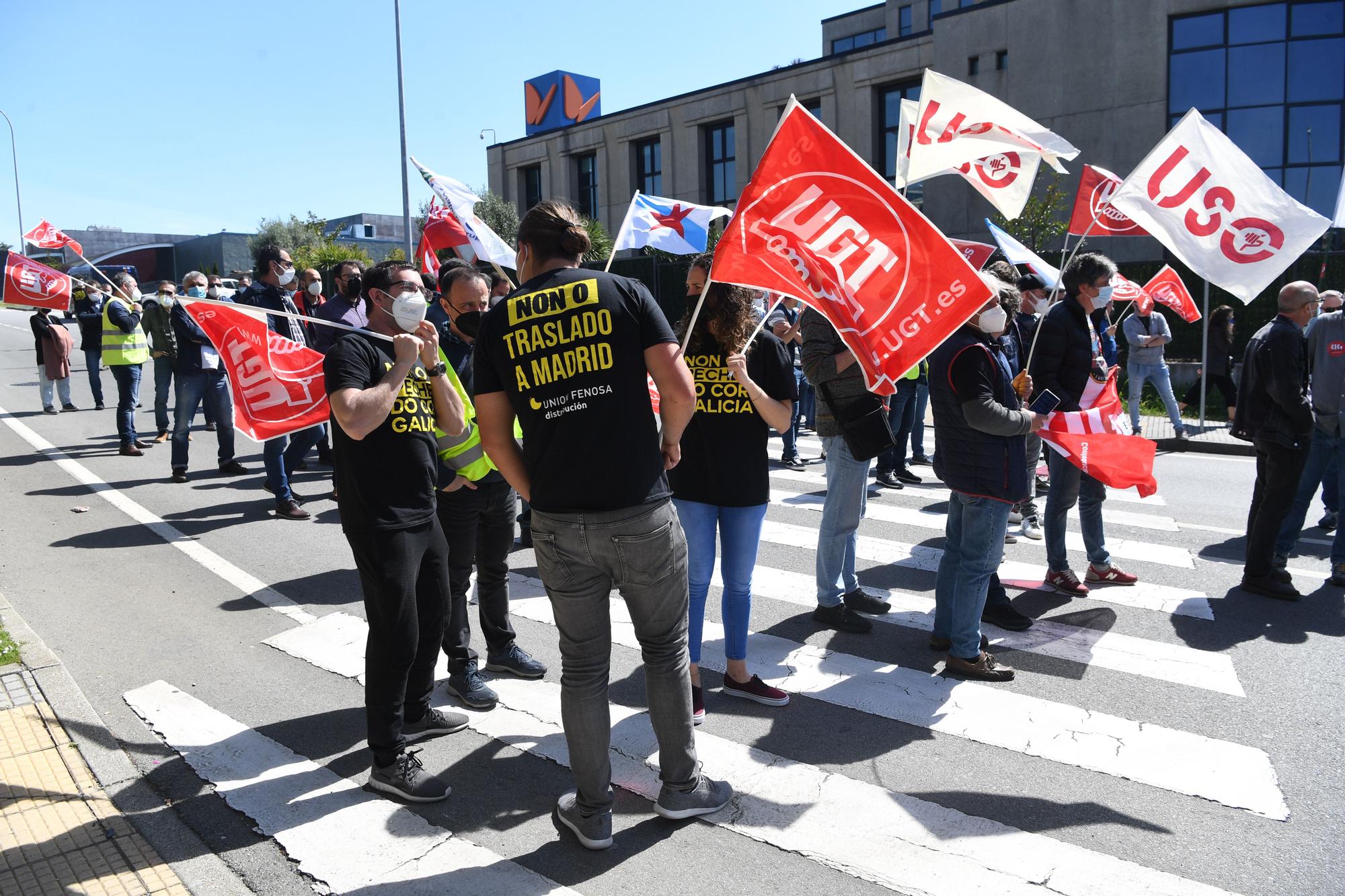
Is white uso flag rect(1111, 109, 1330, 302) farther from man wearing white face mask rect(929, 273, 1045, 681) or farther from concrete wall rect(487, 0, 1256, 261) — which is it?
concrete wall rect(487, 0, 1256, 261)

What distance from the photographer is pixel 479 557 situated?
4770 millimetres

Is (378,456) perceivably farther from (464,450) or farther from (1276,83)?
(1276,83)

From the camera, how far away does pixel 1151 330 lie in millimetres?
12539

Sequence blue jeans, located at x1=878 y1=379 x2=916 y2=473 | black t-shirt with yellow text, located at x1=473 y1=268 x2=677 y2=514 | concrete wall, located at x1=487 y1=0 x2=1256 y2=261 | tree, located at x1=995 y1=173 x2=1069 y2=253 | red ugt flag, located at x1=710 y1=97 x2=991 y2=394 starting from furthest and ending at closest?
concrete wall, located at x1=487 y1=0 x2=1256 y2=261 < tree, located at x1=995 y1=173 x2=1069 y2=253 < blue jeans, located at x1=878 y1=379 x2=916 y2=473 < red ugt flag, located at x1=710 y1=97 x2=991 y2=394 < black t-shirt with yellow text, located at x1=473 y1=268 x2=677 y2=514

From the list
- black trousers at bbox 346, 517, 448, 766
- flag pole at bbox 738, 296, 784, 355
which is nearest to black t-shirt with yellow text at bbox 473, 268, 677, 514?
black trousers at bbox 346, 517, 448, 766

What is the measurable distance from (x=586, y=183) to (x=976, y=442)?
40629 millimetres

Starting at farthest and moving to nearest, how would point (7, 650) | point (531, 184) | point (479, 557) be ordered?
point (531, 184) → point (7, 650) → point (479, 557)

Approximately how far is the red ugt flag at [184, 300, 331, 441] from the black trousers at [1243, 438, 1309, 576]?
570 centimetres

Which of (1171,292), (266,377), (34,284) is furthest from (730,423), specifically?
(1171,292)

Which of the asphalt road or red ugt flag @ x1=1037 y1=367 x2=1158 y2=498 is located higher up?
red ugt flag @ x1=1037 y1=367 x2=1158 y2=498

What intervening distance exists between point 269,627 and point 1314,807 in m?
5.19

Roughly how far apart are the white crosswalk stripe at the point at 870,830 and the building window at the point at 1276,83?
81.3 feet

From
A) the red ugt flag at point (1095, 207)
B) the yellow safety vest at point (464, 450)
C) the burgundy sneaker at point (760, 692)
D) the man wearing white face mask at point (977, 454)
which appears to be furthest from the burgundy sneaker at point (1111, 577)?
the yellow safety vest at point (464, 450)

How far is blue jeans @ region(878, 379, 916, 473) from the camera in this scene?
31.1 ft
